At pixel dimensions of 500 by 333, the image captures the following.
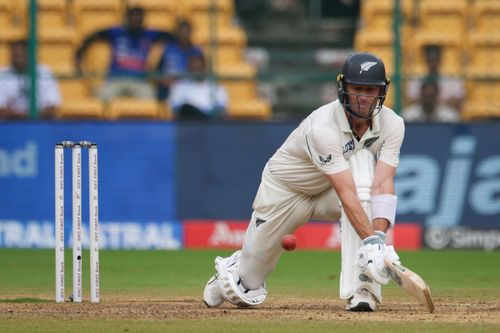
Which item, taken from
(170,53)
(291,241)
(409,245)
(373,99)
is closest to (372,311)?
(291,241)

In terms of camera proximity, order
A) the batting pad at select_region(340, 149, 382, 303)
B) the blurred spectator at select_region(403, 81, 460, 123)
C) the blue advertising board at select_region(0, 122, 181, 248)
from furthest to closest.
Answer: the blurred spectator at select_region(403, 81, 460, 123)
the blue advertising board at select_region(0, 122, 181, 248)
the batting pad at select_region(340, 149, 382, 303)

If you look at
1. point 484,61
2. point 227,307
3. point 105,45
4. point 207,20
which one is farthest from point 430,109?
point 227,307

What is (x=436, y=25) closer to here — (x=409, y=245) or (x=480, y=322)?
(x=409, y=245)

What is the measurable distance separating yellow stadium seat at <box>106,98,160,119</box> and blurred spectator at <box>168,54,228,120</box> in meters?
0.24

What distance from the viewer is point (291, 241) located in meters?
7.55

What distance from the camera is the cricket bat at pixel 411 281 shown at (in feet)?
22.6

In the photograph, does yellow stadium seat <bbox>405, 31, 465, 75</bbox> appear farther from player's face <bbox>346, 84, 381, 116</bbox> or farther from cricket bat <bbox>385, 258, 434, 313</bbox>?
cricket bat <bbox>385, 258, 434, 313</bbox>

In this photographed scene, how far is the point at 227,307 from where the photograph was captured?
807cm

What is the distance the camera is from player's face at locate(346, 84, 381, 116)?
736 centimetres

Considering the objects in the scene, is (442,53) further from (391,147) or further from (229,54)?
(391,147)

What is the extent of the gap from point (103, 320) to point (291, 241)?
1404mm

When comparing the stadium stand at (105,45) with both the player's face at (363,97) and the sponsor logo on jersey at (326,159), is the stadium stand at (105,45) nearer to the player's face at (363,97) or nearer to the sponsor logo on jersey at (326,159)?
the player's face at (363,97)

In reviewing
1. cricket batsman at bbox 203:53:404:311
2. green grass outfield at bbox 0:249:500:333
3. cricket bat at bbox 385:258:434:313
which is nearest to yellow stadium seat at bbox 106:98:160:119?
green grass outfield at bbox 0:249:500:333

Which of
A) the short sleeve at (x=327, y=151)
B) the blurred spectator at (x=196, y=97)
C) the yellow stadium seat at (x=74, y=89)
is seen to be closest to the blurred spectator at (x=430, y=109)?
the blurred spectator at (x=196, y=97)
